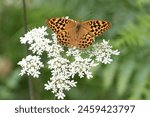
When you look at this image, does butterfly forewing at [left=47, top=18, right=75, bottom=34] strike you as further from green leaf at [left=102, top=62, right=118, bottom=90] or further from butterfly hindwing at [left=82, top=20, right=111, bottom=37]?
green leaf at [left=102, top=62, right=118, bottom=90]

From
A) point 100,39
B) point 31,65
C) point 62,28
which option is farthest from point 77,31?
point 100,39

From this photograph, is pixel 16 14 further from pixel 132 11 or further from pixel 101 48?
pixel 101 48

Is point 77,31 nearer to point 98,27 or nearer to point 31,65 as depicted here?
point 98,27

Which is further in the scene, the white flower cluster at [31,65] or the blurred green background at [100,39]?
the blurred green background at [100,39]

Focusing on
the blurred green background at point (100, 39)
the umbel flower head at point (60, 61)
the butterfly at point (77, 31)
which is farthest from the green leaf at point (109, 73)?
the butterfly at point (77, 31)

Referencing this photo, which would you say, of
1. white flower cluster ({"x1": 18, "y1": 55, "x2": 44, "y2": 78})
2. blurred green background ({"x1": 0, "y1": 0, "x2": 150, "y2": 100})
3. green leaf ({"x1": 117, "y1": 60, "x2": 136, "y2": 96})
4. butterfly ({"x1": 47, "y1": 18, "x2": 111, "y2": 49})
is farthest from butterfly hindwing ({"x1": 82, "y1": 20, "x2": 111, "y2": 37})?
green leaf ({"x1": 117, "y1": 60, "x2": 136, "y2": 96})

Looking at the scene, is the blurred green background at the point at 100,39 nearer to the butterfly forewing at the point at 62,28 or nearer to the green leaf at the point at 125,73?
the green leaf at the point at 125,73

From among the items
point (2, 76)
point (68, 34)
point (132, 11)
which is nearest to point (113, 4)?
point (132, 11)
